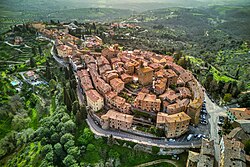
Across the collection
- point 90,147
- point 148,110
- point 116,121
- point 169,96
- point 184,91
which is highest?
point 184,91

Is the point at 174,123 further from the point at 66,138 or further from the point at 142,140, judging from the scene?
the point at 66,138

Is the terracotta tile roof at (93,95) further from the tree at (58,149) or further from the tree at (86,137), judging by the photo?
the tree at (58,149)

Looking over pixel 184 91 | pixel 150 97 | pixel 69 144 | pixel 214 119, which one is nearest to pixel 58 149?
pixel 69 144

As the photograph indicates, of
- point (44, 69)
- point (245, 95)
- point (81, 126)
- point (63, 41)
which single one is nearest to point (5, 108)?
point (44, 69)

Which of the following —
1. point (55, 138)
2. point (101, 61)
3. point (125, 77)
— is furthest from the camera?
point (101, 61)

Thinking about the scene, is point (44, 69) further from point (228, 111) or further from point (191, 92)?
point (228, 111)

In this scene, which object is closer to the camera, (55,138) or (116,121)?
(116,121)
